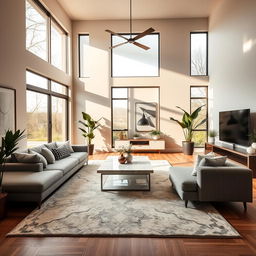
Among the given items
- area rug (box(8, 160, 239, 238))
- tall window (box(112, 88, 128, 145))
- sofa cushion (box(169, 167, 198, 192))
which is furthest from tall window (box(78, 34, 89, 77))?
sofa cushion (box(169, 167, 198, 192))

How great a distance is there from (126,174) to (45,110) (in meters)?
3.86

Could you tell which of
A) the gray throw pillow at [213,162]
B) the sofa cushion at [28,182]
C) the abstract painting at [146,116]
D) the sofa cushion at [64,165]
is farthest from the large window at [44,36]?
the gray throw pillow at [213,162]

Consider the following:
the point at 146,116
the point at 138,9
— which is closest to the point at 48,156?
the point at 146,116

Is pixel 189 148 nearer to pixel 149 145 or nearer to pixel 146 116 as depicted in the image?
pixel 149 145

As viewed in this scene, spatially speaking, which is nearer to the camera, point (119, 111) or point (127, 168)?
point (127, 168)

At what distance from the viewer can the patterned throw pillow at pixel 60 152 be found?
509cm

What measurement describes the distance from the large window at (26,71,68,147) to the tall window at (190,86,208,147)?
16.8ft

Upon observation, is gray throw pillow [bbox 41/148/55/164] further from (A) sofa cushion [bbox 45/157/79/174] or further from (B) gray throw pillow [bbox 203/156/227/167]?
(B) gray throw pillow [bbox 203/156/227/167]

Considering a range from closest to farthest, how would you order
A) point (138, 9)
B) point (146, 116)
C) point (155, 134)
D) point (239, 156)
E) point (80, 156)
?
point (80, 156) → point (239, 156) → point (138, 9) → point (155, 134) → point (146, 116)

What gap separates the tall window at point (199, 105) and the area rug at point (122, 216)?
516 cm

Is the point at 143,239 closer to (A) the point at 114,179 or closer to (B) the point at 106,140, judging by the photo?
(A) the point at 114,179

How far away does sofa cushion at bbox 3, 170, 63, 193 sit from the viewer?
3223 millimetres

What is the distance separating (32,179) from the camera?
3.37 m

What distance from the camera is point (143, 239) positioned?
246 centimetres
